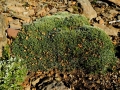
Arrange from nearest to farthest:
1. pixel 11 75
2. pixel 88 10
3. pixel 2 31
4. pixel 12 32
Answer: pixel 11 75 < pixel 2 31 < pixel 12 32 < pixel 88 10

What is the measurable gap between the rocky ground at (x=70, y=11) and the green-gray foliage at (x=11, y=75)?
27.9 inches

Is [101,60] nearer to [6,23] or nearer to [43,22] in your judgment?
[43,22]

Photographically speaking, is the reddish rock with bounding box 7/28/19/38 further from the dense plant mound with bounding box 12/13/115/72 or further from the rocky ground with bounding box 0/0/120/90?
the dense plant mound with bounding box 12/13/115/72

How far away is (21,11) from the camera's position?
11664 mm

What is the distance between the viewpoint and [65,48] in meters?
9.38

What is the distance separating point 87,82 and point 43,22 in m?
2.90

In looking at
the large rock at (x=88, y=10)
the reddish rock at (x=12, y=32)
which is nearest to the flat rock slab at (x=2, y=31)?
the reddish rock at (x=12, y=32)

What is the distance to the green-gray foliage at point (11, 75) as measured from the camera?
7.68m

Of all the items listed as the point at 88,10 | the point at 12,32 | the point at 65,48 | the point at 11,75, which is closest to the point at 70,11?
the point at 88,10

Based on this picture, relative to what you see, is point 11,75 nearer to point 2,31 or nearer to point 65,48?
point 65,48

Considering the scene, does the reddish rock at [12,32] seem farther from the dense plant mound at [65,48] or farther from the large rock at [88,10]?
the large rock at [88,10]

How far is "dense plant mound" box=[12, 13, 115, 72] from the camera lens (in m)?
9.14

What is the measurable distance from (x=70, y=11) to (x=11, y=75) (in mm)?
5093

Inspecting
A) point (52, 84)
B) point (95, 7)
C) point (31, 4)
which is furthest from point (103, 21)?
point (52, 84)
